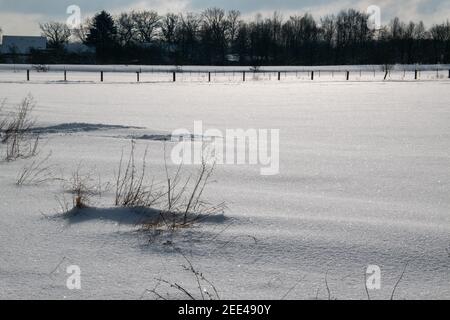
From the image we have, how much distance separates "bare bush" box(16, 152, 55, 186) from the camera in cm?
404

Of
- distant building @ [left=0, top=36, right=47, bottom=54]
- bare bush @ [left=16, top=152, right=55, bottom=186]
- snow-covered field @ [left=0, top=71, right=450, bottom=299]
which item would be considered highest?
distant building @ [left=0, top=36, right=47, bottom=54]

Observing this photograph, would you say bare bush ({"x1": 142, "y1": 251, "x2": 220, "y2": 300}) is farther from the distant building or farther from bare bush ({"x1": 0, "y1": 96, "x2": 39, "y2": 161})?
the distant building

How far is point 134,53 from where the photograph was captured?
68.2m

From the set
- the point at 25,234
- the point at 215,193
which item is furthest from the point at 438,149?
the point at 25,234

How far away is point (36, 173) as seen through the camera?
168 inches

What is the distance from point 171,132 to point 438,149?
380 cm

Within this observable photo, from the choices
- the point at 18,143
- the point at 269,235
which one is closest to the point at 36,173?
the point at 18,143

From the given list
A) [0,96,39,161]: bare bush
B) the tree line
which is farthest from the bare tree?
[0,96,39,161]: bare bush

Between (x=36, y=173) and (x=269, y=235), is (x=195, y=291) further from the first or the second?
(x=36, y=173)

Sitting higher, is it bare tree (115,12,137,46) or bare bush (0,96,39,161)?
bare tree (115,12,137,46)

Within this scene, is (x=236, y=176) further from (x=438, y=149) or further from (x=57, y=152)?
(x=438, y=149)

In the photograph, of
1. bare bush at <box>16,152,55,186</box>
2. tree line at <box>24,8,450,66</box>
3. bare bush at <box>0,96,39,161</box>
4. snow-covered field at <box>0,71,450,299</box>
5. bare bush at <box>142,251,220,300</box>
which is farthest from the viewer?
tree line at <box>24,8,450,66</box>

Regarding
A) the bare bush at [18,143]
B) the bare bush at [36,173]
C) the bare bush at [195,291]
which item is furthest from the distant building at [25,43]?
the bare bush at [195,291]

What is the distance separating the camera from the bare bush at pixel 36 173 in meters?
4.04
